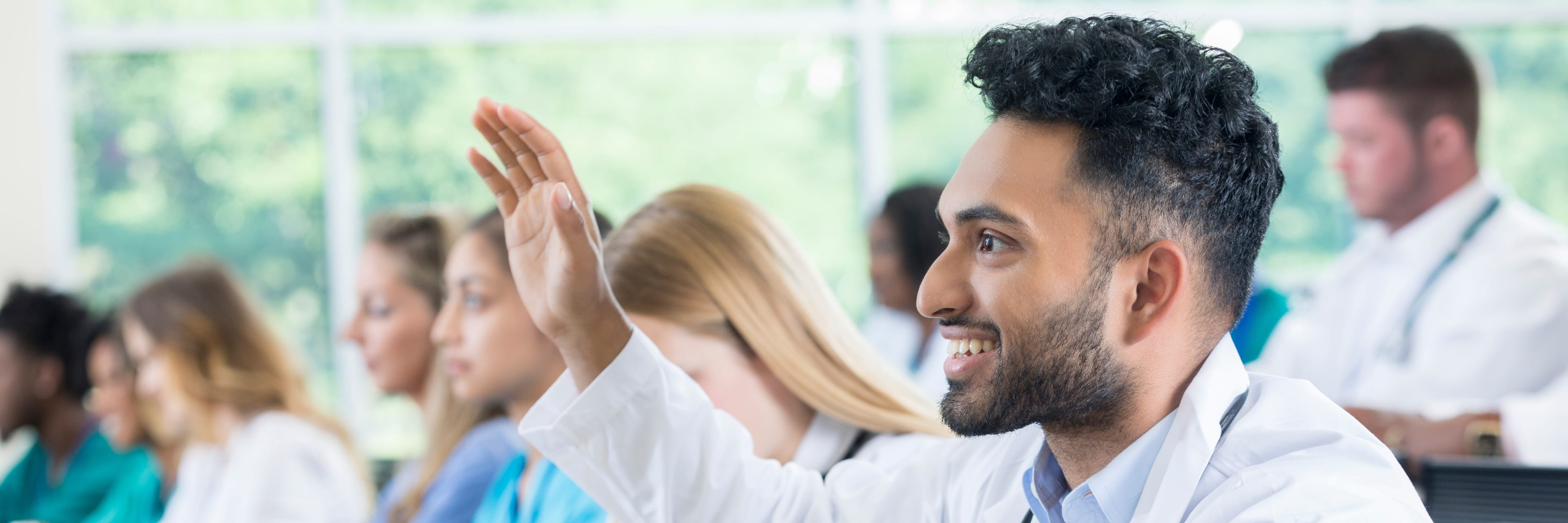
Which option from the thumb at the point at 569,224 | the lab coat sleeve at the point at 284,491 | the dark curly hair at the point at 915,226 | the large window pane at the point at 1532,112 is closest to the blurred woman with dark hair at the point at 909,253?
the dark curly hair at the point at 915,226

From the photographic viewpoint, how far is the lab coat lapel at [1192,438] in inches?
→ 40.7

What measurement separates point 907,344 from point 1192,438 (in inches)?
121

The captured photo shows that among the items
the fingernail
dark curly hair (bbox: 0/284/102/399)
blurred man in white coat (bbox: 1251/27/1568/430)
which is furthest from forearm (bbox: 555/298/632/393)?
dark curly hair (bbox: 0/284/102/399)

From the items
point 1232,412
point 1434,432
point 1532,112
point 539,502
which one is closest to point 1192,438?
point 1232,412

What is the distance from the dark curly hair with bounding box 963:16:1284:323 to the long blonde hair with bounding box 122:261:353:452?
2705 mm

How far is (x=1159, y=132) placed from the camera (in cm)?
110

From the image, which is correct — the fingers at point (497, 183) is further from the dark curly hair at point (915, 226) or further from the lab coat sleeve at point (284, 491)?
the dark curly hair at point (915, 226)

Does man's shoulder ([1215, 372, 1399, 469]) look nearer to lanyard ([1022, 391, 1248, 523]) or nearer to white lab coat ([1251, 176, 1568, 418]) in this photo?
lanyard ([1022, 391, 1248, 523])

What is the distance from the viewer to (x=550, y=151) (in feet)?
4.33

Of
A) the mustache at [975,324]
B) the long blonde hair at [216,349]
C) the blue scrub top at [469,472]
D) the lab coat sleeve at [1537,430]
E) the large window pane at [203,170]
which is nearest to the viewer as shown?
the mustache at [975,324]

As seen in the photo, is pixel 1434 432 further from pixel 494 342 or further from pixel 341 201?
pixel 341 201

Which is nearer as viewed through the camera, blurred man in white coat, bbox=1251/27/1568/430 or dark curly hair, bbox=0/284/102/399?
blurred man in white coat, bbox=1251/27/1568/430

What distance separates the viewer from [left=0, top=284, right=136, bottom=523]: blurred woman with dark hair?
13.5 feet

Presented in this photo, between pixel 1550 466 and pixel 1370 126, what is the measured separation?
1.50 metres
